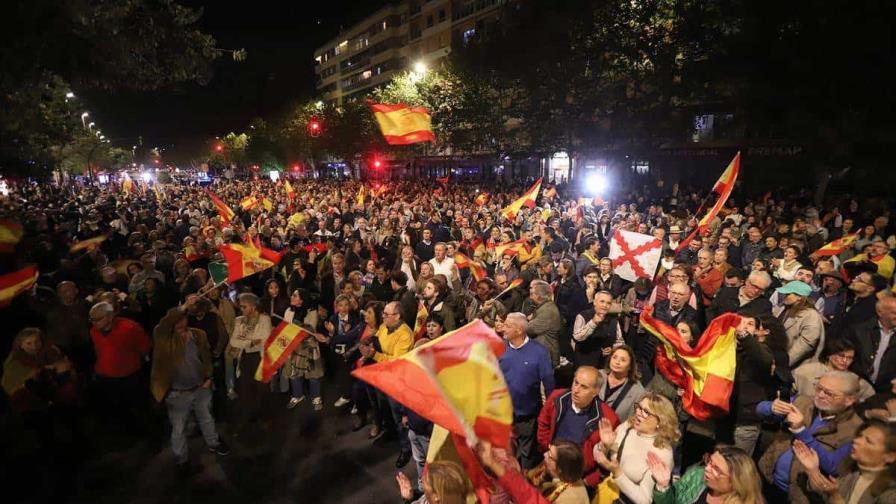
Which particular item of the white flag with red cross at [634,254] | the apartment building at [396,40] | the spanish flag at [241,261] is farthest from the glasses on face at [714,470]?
the apartment building at [396,40]

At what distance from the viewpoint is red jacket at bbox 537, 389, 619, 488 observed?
378 centimetres

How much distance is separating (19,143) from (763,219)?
2624 centimetres

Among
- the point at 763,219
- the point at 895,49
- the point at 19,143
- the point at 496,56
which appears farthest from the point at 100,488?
the point at 496,56

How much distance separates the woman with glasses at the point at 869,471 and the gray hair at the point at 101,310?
6552 mm

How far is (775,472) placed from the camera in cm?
362

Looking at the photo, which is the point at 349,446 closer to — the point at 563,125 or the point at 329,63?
the point at 563,125

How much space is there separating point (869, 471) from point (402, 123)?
13.7 metres

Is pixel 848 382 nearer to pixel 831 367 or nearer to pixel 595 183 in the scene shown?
pixel 831 367

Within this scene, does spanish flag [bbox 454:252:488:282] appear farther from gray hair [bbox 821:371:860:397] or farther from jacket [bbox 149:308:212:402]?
gray hair [bbox 821:371:860:397]

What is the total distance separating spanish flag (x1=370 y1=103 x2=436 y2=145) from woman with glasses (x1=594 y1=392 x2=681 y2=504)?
474 inches

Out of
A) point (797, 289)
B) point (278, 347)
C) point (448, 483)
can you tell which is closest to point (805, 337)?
point (797, 289)

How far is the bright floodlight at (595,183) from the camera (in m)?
31.6

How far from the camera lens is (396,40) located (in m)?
67.3

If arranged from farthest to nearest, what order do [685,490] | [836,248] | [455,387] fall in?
[836,248] < [685,490] < [455,387]
